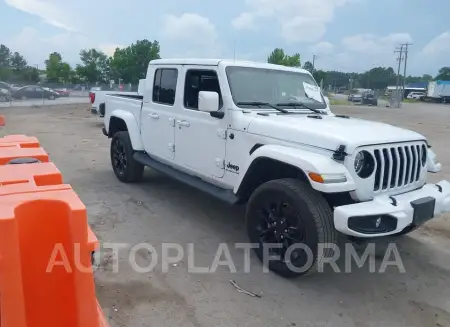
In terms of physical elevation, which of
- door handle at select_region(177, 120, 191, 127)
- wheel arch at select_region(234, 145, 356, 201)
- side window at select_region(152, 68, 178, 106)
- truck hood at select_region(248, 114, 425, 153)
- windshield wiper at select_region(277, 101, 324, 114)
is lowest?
wheel arch at select_region(234, 145, 356, 201)

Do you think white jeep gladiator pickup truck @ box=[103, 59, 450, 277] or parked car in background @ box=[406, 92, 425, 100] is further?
parked car in background @ box=[406, 92, 425, 100]

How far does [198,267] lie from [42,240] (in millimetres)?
2037

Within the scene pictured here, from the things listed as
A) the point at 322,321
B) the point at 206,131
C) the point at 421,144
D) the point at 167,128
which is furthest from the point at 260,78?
the point at 322,321

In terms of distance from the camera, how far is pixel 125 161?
6438 mm

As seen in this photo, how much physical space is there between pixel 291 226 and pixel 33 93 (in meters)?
29.8

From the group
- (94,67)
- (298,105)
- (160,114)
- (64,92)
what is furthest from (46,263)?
(94,67)

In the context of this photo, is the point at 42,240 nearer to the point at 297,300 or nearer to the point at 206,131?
the point at 297,300

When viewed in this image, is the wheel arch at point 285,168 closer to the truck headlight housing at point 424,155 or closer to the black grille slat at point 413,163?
the black grille slat at point 413,163

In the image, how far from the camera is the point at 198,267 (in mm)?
3873

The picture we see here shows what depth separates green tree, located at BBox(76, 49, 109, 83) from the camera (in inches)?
1983

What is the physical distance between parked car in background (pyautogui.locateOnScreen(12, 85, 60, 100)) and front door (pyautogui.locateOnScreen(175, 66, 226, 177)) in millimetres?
25598

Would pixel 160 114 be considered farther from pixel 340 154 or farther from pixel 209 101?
pixel 340 154

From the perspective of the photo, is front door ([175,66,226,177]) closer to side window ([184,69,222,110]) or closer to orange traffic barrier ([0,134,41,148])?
side window ([184,69,222,110])

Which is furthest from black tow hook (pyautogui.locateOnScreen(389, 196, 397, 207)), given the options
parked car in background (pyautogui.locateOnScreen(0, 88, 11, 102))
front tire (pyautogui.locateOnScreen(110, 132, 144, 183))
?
parked car in background (pyautogui.locateOnScreen(0, 88, 11, 102))
